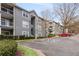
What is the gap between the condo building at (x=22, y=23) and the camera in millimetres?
4070

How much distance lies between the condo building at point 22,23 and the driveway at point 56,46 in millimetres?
206

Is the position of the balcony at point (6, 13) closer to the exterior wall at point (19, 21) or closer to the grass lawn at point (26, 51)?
the exterior wall at point (19, 21)

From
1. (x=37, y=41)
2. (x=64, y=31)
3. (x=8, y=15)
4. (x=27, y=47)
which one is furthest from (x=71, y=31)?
(x=8, y=15)

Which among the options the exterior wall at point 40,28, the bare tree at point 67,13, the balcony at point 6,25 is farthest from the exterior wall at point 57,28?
the balcony at point 6,25

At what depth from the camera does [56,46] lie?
414 cm

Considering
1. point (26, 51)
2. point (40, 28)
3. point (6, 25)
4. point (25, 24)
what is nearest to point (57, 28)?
point (40, 28)

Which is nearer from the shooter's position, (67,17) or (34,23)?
(67,17)

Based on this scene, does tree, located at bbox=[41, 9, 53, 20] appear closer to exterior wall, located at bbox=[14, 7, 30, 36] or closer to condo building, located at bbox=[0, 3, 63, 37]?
condo building, located at bbox=[0, 3, 63, 37]

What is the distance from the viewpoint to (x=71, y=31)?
4.07 m

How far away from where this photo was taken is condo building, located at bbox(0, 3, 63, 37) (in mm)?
4070

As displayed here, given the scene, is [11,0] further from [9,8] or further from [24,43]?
[24,43]

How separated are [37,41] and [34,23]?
0.48m

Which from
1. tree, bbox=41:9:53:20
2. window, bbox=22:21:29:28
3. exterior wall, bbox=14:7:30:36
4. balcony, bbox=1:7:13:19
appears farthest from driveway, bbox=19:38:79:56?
balcony, bbox=1:7:13:19

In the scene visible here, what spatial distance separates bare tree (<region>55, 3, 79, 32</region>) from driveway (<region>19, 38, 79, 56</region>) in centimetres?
38
